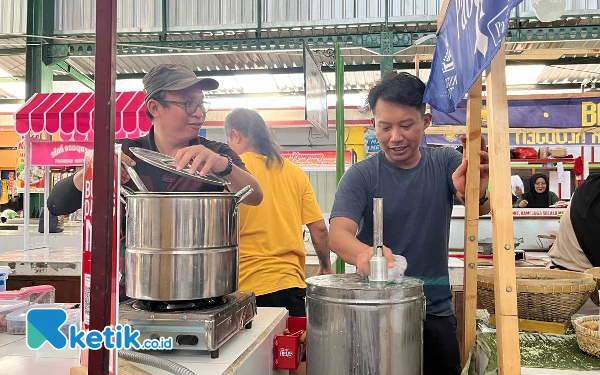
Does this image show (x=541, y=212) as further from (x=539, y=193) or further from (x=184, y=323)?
(x=184, y=323)

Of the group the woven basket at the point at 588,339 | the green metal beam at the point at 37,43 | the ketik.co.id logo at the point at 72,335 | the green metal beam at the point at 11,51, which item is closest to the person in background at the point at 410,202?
the woven basket at the point at 588,339

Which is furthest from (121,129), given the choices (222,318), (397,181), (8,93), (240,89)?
(8,93)

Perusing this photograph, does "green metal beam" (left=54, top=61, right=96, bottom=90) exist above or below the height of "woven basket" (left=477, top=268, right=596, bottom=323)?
above

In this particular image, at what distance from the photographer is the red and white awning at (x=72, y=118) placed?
3.70 meters

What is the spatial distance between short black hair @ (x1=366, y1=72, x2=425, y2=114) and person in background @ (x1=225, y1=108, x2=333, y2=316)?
79 centimetres

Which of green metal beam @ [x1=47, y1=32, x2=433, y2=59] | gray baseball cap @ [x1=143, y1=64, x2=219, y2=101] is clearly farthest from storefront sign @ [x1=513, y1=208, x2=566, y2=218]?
gray baseball cap @ [x1=143, y1=64, x2=219, y2=101]

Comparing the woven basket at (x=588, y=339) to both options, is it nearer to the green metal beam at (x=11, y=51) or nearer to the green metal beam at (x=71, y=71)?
the green metal beam at (x=71, y=71)

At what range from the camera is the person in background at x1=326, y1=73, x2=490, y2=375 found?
72.3 inches

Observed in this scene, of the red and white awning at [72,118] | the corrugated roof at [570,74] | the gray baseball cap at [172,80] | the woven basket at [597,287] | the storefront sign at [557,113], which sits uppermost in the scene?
the corrugated roof at [570,74]

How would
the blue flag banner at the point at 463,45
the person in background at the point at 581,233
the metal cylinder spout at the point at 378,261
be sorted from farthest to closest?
the person in background at the point at 581,233 → the metal cylinder spout at the point at 378,261 → the blue flag banner at the point at 463,45

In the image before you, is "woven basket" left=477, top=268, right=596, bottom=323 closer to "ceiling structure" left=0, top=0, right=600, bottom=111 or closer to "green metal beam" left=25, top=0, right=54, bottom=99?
"ceiling structure" left=0, top=0, right=600, bottom=111

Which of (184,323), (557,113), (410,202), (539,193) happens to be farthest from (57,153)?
(539,193)

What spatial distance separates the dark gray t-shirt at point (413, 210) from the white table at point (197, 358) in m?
0.57

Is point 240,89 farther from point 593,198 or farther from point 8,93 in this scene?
point 593,198
